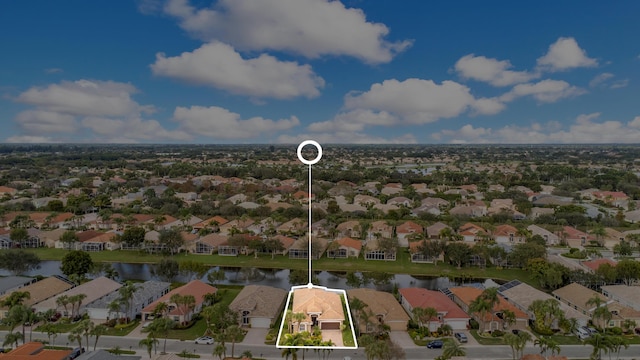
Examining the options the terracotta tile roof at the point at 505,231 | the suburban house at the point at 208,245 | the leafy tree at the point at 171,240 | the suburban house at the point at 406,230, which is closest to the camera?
the leafy tree at the point at 171,240

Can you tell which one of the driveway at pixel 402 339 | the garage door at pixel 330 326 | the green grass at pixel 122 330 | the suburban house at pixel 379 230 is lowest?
the driveway at pixel 402 339

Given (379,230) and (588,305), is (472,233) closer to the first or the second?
(379,230)

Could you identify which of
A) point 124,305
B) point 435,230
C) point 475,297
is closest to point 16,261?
point 124,305

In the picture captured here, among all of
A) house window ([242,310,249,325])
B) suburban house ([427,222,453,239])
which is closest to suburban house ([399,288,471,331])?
house window ([242,310,249,325])

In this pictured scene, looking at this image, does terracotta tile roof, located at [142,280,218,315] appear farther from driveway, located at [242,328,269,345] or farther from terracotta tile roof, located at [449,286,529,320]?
terracotta tile roof, located at [449,286,529,320]

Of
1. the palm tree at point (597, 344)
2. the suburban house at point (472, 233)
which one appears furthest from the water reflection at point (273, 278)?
the palm tree at point (597, 344)

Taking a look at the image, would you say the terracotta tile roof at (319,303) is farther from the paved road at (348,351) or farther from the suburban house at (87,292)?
the suburban house at (87,292)
